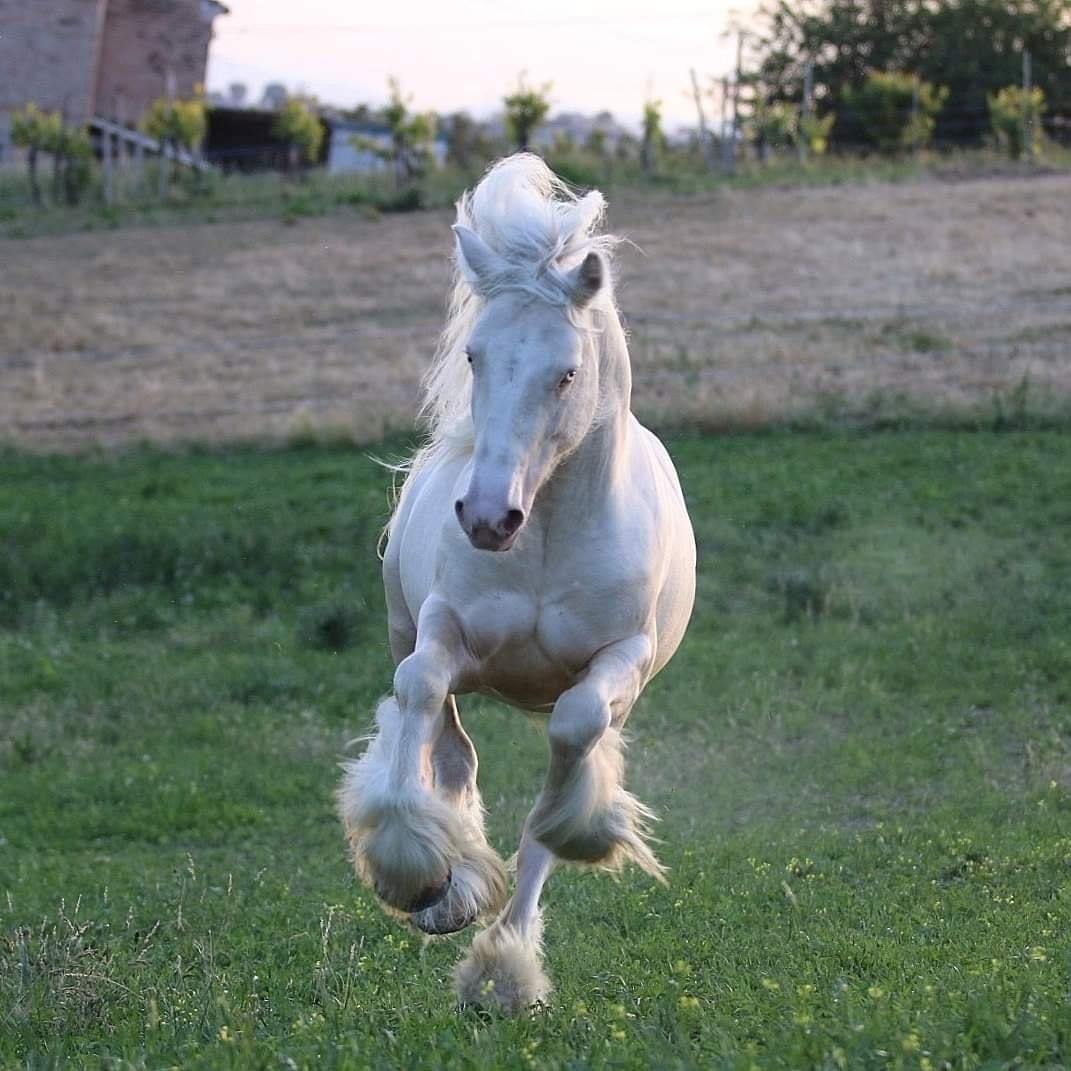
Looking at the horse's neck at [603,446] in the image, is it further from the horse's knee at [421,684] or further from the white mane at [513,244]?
the horse's knee at [421,684]

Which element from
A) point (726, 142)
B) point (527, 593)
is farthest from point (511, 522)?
point (726, 142)

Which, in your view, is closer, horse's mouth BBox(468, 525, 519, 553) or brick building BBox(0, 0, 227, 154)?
horse's mouth BBox(468, 525, 519, 553)

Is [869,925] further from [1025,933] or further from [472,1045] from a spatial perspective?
[472,1045]

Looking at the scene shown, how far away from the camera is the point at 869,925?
6.39 metres

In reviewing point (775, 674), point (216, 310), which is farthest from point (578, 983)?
point (216, 310)

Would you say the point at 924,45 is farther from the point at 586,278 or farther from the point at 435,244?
the point at 586,278

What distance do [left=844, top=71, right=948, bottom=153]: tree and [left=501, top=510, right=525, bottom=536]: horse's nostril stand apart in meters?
38.6

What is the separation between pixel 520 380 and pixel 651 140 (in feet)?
120

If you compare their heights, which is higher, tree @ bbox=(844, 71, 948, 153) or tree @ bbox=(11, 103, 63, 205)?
tree @ bbox=(844, 71, 948, 153)

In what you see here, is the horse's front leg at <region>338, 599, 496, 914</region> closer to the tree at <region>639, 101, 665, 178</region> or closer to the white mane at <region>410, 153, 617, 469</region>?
the white mane at <region>410, 153, 617, 469</region>

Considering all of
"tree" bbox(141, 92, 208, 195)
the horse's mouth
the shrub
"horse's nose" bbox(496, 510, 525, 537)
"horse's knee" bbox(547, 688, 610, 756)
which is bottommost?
"horse's knee" bbox(547, 688, 610, 756)

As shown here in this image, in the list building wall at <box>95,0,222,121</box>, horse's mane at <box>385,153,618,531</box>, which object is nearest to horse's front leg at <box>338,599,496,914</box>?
horse's mane at <box>385,153,618,531</box>

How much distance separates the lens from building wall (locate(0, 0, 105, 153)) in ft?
155

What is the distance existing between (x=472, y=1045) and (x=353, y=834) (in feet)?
3.25
